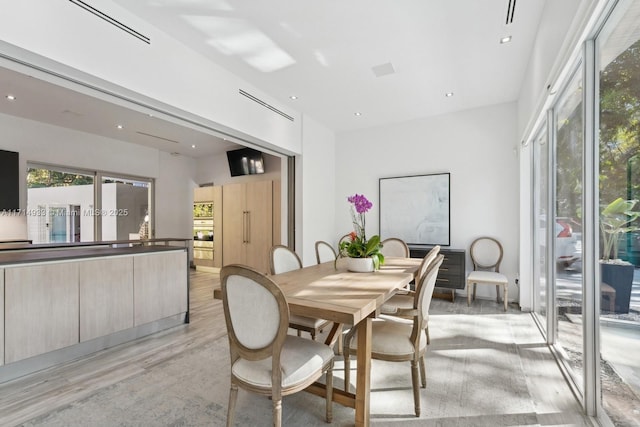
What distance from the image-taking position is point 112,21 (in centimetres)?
233

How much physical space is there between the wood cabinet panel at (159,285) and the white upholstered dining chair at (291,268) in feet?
4.76

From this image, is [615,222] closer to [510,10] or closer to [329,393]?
[329,393]

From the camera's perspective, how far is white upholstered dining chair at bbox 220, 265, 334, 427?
4.44 ft

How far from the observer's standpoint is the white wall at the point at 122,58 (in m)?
1.92

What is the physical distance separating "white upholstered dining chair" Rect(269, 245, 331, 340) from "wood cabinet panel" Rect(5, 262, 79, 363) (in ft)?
5.66

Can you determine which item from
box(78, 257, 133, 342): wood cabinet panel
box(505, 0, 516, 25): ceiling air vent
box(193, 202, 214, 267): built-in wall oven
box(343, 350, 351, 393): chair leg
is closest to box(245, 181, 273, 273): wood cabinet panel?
box(193, 202, 214, 267): built-in wall oven

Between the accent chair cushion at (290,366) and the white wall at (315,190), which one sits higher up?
the white wall at (315,190)

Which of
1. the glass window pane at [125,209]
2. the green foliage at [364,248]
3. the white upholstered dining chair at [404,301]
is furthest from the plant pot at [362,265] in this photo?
the glass window pane at [125,209]

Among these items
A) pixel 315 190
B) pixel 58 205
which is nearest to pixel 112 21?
pixel 315 190

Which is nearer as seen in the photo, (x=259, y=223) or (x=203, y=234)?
(x=259, y=223)

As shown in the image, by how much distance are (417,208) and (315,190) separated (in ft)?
5.80

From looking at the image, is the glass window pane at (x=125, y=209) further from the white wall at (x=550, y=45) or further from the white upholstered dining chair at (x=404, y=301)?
the white wall at (x=550, y=45)

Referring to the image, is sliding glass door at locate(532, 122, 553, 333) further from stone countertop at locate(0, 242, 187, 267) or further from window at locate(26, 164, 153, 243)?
window at locate(26, 164, 153, 243)

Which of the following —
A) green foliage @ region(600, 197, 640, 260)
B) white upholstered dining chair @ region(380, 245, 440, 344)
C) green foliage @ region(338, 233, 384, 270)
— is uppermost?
green foliage @ region(600, 197, 640, 260)
